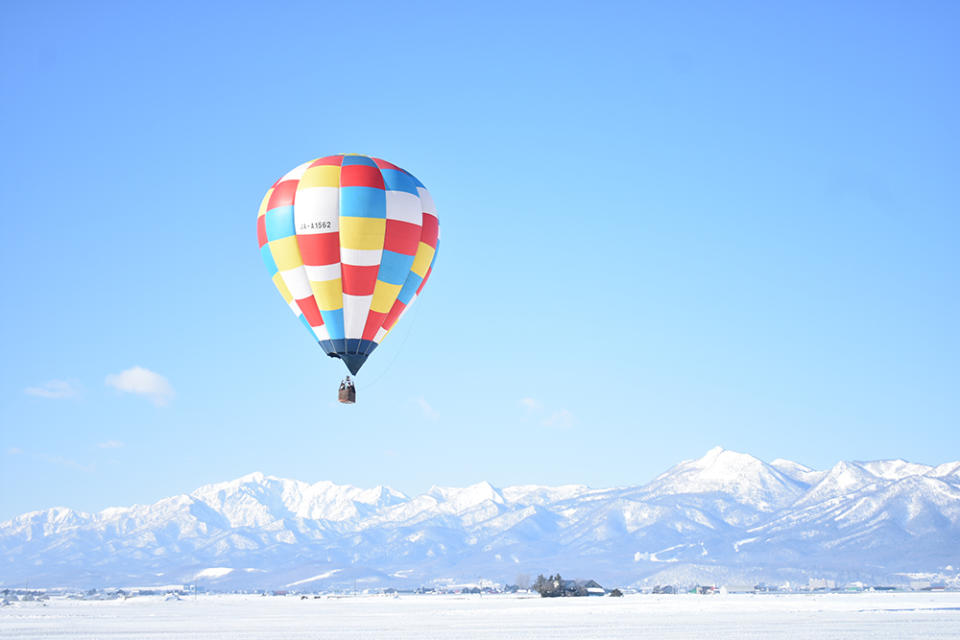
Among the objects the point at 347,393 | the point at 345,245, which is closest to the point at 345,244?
the point at 345,245

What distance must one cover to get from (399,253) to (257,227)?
377 inches

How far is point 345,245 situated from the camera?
2516 inches

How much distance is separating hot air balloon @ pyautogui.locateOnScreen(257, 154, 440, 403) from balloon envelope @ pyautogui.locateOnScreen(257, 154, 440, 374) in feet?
0.19

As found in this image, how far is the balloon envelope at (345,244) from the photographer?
64.1m

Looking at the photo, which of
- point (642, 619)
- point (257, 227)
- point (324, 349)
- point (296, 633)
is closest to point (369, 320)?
point (324, 349)

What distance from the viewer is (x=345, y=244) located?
63.9 metres

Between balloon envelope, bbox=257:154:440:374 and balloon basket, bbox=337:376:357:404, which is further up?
balloon envelope, bbox=257:154:440:374

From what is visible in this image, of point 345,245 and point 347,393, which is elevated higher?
point 345,245

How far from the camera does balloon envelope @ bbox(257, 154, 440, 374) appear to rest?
210ft

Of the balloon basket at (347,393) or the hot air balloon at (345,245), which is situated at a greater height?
the hot air balloon at (345,245)

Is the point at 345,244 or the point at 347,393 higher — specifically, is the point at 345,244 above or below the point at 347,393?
above

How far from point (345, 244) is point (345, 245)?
6 cm

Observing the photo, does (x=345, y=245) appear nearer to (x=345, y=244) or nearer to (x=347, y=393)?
(x=345, y=244)

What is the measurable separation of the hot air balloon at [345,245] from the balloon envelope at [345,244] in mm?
57
